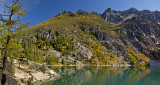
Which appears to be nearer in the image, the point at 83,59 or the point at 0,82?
the point at 0,82

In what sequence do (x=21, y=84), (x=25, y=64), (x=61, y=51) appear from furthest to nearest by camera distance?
(x=61, y=51), (x=25, y=64), (x=21, y=84)

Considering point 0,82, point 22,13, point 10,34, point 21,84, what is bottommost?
point 21,84

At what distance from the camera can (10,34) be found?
1825cm

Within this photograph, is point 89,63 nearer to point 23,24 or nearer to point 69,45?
point 69,45

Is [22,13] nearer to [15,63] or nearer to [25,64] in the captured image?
[15,63]

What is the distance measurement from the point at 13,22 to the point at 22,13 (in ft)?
6.92

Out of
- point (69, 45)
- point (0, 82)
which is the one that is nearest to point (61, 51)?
point (69, 45)

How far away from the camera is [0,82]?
18453 millimetres

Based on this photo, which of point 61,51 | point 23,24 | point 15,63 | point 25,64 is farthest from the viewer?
point 61,51

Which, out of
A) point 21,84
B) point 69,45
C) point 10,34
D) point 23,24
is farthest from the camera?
point 69,45

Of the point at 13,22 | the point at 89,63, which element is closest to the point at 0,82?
the point at 13,22

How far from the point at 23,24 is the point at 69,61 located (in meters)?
132

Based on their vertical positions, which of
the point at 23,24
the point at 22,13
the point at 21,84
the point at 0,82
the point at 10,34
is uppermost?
the point at 22,13

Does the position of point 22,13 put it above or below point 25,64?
above
